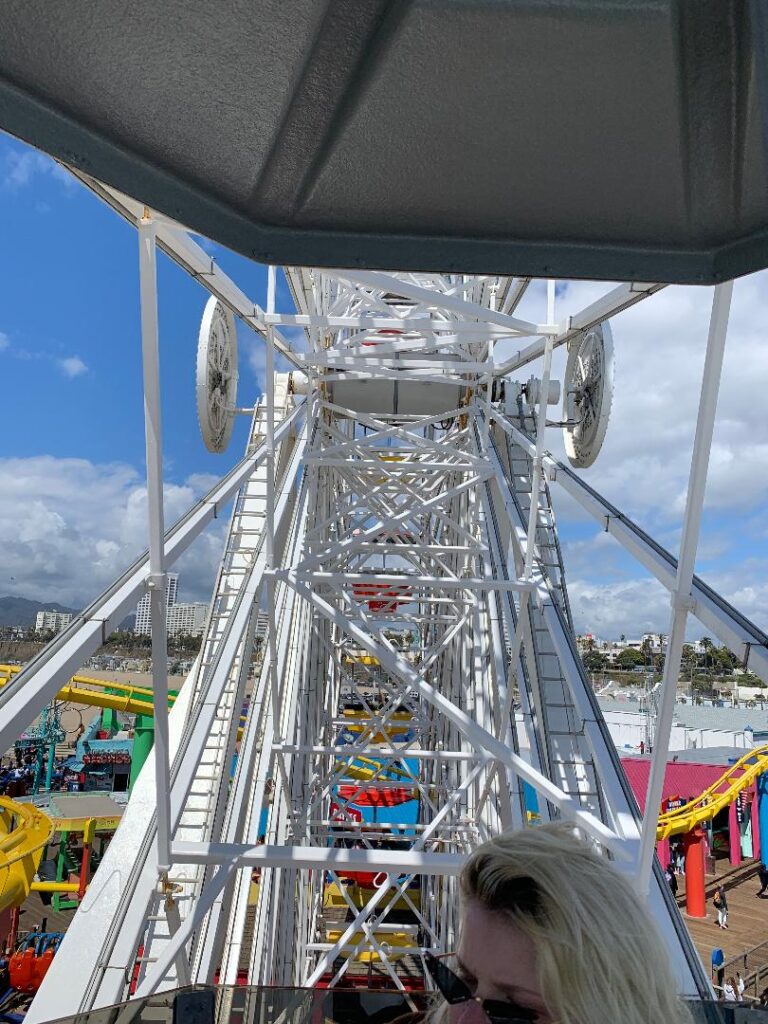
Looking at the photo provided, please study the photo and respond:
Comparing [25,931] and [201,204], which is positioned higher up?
[201,204]

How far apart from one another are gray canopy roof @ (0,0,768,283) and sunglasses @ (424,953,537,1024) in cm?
157

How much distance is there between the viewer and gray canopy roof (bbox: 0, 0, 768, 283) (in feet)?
5.29

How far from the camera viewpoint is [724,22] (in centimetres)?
158

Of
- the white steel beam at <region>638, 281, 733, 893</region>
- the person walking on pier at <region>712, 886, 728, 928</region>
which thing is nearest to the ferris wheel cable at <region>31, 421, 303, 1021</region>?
the white steel beam at <region>638, 281, 733, 893</region>

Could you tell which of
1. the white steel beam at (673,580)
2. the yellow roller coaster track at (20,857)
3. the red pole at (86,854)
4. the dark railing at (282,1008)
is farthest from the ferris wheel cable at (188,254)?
the red pole at (86,854)

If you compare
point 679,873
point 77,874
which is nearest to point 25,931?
point 77,874

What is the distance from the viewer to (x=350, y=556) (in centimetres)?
1242

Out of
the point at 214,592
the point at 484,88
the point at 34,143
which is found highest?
the point at 484,88

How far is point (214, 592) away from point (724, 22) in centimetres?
681

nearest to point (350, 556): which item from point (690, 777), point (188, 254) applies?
point (188, 254)

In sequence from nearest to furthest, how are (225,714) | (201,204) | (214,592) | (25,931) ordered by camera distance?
(201,204)
(225,714)
(214,592)
(25,931)

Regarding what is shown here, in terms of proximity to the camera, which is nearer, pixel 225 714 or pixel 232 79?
pixel 232 79

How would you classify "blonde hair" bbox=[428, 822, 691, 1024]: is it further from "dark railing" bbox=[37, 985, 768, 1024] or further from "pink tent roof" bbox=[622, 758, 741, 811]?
"pink tent roof" bbox=[622, 758, 741, 811]

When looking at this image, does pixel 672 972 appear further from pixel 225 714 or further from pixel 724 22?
pixel 225 714
